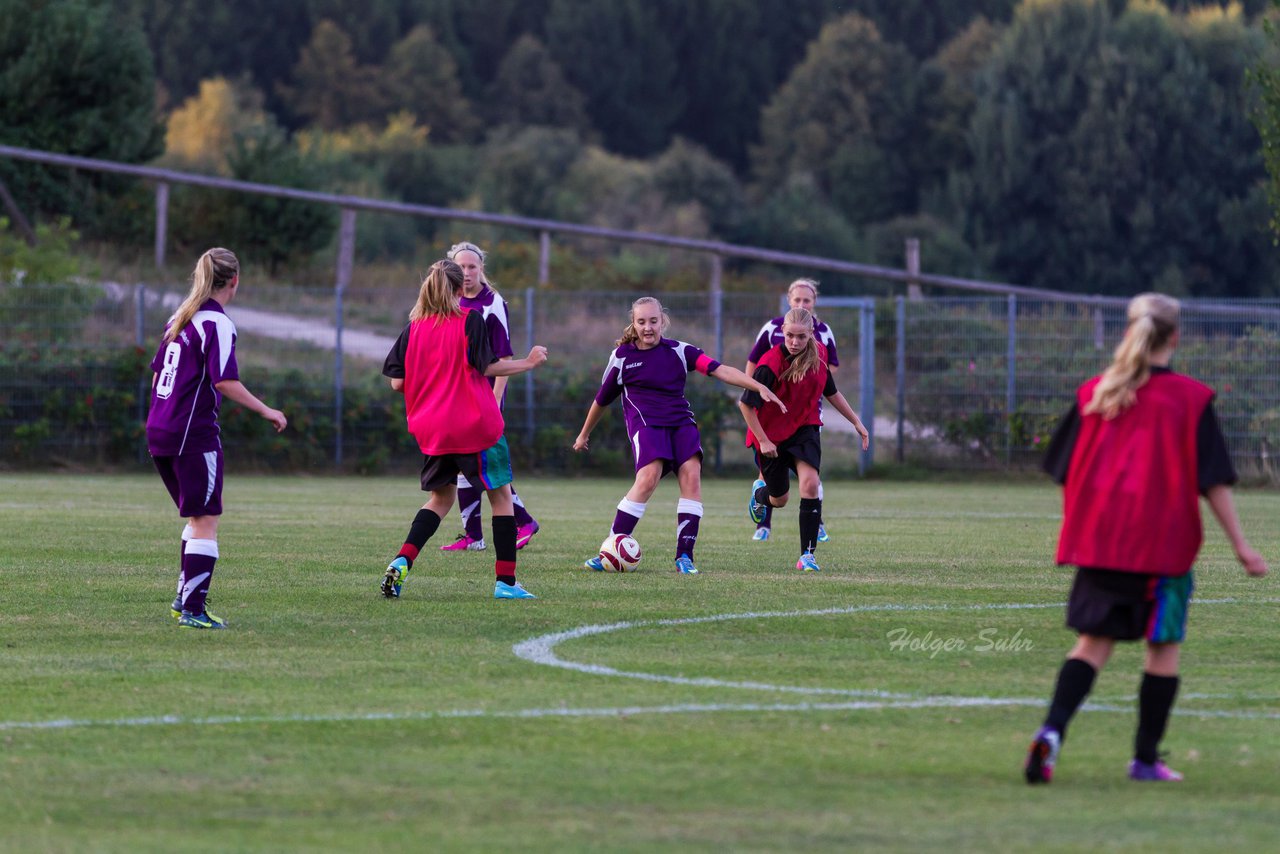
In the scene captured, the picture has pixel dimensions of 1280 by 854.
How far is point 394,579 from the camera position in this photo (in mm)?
9836

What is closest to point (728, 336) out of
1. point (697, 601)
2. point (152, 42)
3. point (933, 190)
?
point (697, 601)

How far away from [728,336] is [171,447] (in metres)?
17.2

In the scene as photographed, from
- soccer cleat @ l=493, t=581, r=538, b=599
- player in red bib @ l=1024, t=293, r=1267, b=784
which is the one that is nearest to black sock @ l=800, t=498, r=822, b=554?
soccer cleat @ l=493, t=581, r=538, b=599

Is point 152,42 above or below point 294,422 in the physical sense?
above

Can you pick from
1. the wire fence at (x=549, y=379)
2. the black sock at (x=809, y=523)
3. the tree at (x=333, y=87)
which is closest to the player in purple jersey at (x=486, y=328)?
the black sock at (x=809, y=523)

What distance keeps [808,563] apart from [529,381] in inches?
530

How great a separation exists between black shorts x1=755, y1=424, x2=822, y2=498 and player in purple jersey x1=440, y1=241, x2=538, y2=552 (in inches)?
68.3

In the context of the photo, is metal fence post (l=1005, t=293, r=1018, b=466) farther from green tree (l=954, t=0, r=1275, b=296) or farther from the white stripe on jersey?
green tree (l=954, t=0, r=1275, b=296)

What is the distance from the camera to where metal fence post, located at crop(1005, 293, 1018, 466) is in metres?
23.7

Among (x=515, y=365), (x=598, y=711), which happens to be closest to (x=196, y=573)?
(x=515, y=365)

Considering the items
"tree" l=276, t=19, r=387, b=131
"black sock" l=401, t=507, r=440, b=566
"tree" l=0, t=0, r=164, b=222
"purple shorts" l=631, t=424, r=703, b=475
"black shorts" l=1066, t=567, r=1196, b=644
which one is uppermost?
"tree" l=276, t=19, r=387, b=131

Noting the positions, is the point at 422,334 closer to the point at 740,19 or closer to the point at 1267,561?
the point at 1267,561

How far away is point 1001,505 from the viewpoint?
19125mm

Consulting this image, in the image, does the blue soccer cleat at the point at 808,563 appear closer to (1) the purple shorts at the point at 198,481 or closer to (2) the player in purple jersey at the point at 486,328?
(2) the player in purple jersey at the point at 486,328
